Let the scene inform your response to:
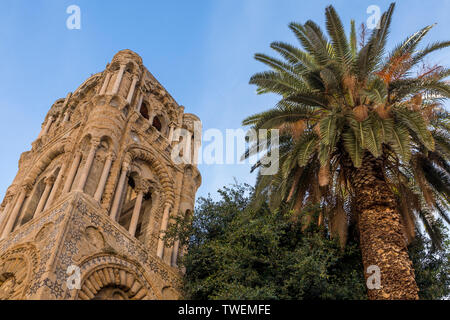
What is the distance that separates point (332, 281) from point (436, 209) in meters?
3.59

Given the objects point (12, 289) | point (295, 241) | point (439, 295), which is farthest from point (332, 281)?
point (12, 289)

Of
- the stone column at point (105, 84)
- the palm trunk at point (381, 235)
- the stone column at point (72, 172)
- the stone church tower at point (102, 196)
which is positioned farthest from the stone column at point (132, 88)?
the palm trunk at point (381, 235)

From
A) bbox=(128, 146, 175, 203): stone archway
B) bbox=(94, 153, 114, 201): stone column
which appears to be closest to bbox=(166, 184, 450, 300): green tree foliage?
bbox=(94, 153, 114, 201): stone column

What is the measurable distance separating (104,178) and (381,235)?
9592mm

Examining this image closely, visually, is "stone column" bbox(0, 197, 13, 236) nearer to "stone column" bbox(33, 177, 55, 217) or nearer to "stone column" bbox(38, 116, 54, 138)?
"stone column" bbox(33, 177, 55, 217)

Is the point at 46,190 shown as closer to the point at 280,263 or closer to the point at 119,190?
the point at 119,190

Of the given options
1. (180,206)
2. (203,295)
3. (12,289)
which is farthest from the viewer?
(180,206)

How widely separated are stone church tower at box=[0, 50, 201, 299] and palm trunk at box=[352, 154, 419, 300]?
6932mm

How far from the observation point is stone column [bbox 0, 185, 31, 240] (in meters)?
17.0

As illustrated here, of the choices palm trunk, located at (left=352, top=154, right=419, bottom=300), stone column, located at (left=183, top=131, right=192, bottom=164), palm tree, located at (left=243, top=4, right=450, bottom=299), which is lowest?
palm trunk, located at (left=352, top=154, right=419, bottom=300)

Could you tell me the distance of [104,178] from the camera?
15945 mm
